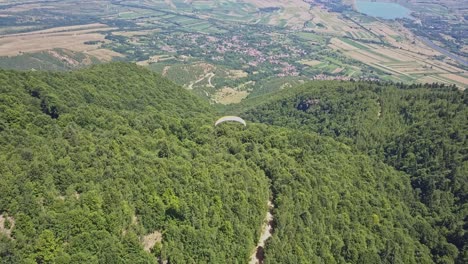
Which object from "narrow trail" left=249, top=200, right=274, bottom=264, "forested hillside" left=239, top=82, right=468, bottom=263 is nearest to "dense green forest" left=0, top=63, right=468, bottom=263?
"forested hillside" left=239, top=82, right=468, bottom=263

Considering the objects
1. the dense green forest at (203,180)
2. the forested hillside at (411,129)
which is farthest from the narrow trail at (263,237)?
the forested hillside at (411,129)

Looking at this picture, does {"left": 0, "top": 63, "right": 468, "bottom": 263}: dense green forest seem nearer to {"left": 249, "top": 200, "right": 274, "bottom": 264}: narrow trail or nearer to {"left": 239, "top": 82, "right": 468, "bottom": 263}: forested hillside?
{"left": 239, "top": 82, "right": 468, "bottom": 263}: forested hillside

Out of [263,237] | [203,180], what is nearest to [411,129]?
[263,237]

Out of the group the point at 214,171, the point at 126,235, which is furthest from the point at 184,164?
the point at 126,235

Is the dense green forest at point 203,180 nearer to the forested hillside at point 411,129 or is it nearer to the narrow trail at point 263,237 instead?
the forested hillside at point 411,129

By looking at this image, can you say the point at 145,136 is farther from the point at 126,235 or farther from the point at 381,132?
the point at 381,132

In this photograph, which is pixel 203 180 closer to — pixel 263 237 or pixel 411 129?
pixel 263 237
